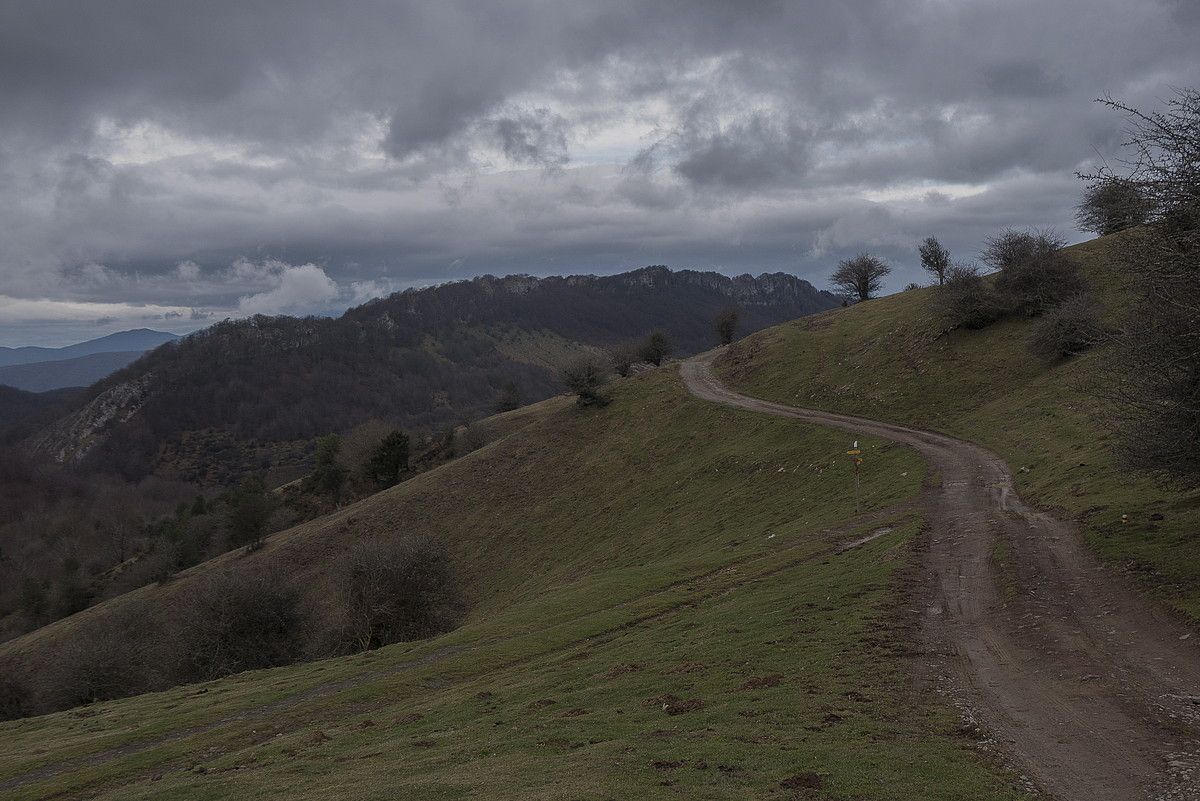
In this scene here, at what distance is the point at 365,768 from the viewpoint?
48.1 feet

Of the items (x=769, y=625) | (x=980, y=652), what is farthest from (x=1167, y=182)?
(x=769, y=625)

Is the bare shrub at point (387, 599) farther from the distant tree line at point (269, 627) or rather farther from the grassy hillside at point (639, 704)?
the grassy hillside at point (639, 704)

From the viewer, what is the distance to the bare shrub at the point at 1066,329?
164 ft

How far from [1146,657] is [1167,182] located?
1102 centimetres

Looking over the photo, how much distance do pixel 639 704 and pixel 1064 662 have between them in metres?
9.86

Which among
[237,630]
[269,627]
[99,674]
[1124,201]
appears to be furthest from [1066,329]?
[99,674]

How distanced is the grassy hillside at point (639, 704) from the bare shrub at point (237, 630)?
11717mm

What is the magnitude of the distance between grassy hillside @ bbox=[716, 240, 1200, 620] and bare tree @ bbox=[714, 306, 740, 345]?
1788 centimetres

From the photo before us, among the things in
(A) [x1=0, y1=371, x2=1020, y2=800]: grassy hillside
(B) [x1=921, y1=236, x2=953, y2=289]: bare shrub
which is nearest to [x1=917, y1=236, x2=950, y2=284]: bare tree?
(B) [x1=921, y1=236, x2=953, y2=289]: bare shrub

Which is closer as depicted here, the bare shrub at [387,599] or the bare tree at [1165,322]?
the bare tree at [1165,322]

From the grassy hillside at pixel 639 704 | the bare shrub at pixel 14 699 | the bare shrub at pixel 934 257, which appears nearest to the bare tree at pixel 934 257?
the bare shrub at pixel 934 257

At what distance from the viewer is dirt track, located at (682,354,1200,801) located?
10.6 m

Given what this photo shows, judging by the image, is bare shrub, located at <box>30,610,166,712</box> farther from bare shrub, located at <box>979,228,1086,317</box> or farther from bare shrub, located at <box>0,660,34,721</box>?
bare shrub, located at <box>979,228,1086,317</box>

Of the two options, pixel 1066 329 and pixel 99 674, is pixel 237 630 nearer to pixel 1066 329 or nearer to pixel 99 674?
pixel 99 674
